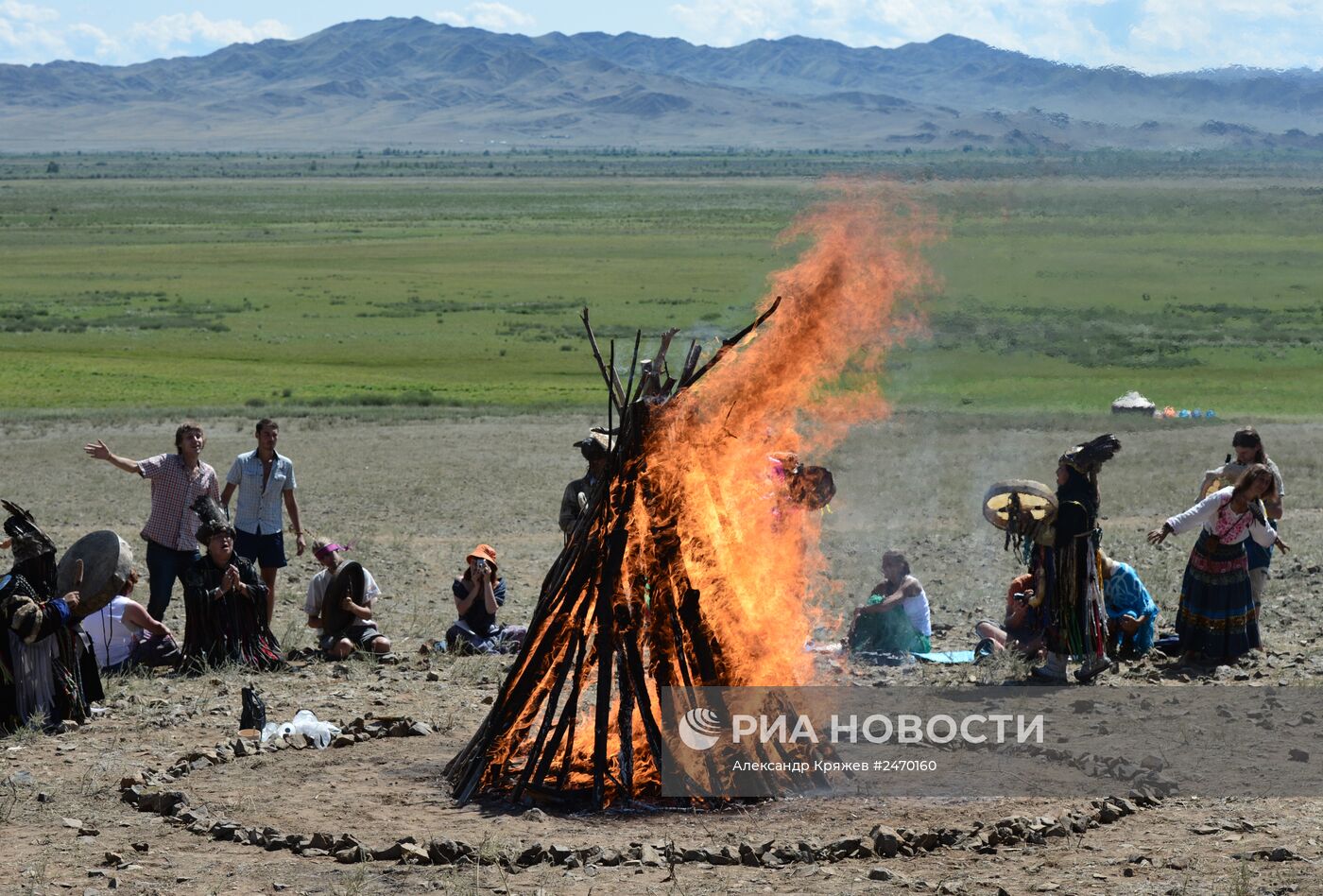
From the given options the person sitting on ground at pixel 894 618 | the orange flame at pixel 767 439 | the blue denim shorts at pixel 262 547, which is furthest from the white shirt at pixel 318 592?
the orange flame at pixel 767 439

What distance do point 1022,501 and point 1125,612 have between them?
1134 millimetres

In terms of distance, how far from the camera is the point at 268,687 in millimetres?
10617

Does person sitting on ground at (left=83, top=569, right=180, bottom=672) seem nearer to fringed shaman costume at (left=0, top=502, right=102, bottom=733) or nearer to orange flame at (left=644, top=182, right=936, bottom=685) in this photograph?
fringed shaman costume at (left=0, top=502, right=102, bottom=733)

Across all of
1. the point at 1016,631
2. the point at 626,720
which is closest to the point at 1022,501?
the point at 1016,631

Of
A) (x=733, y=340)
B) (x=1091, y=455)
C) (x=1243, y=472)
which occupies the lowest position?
(x=1243, y=472)

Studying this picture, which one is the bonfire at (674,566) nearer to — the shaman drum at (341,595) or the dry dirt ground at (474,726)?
the dry dirt ground at (474,726)

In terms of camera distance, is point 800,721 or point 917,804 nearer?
point 917,804

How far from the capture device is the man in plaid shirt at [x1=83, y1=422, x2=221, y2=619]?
11.1 metres

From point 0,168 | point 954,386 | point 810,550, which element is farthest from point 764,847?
point 0,168

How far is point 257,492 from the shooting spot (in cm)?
1184

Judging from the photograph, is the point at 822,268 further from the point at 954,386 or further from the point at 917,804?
the point at 954,386

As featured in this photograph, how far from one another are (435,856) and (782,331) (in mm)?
3492

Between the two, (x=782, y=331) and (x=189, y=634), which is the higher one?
(x=782, y=331)

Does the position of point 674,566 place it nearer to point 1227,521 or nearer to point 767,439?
point 767,439
